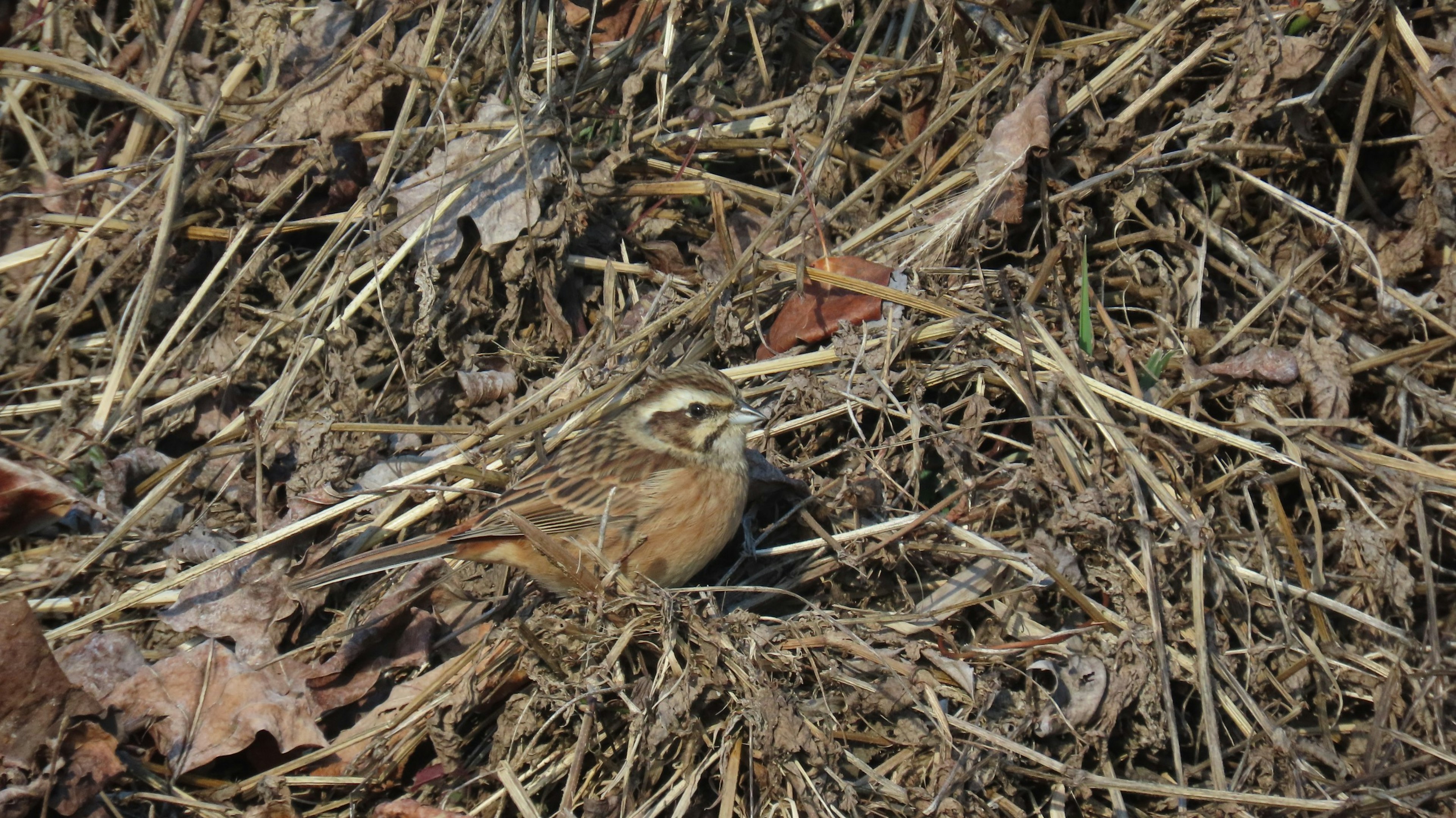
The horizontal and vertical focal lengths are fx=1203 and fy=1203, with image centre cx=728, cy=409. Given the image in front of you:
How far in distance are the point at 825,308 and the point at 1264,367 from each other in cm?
172

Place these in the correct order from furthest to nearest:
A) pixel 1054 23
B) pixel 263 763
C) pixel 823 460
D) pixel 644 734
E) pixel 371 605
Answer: pixel 1054 23 → pixel 823 460 → pixel 371 605 → pixel 263 763 → pixel 644 734

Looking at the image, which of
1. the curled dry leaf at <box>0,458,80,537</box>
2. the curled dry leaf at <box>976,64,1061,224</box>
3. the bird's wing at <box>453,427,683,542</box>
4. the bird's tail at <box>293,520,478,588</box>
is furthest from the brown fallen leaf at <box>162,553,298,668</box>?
the curled dry leaf at <box>976,64,1061,224</box>

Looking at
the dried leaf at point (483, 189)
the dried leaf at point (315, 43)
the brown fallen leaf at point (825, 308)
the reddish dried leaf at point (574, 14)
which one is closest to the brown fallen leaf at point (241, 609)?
the dried leaf at point (483, 189)

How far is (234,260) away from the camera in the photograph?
519cm

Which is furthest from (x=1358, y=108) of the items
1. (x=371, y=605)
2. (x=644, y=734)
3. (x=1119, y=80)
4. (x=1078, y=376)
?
(x=371, y=605)

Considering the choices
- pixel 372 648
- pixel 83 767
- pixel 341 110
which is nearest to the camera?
pixel 83 767

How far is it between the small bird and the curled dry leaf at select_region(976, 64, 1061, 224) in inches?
53.5

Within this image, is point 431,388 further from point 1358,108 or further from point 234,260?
point 1358,108

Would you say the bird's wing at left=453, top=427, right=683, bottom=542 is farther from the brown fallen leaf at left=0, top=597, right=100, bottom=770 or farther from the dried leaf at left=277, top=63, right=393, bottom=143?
the dried leaf at left=277, top=63, right=393, bottom=143

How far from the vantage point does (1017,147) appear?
486 cm

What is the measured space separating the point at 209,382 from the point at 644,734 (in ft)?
8.37

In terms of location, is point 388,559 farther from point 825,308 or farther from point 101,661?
point 825,308

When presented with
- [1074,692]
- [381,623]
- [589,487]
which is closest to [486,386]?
[589,487]

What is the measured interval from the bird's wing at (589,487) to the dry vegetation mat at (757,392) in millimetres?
177
